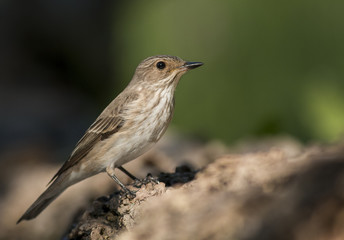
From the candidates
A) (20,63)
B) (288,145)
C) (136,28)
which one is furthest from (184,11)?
(20,63)

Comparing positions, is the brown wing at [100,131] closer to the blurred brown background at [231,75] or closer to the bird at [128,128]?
the bird at [128,128]

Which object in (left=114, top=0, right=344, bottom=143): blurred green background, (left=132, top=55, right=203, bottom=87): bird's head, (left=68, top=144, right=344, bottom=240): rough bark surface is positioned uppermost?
(left=132, top=55, right=203, bottom=87): bird's head

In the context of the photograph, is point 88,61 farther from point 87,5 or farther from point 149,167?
point 149,167

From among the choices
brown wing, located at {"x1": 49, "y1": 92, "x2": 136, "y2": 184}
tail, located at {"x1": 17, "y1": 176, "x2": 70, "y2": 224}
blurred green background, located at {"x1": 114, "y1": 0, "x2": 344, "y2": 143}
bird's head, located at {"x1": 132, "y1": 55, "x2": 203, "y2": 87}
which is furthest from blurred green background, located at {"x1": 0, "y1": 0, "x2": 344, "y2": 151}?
tail, located at {"x1": 17, "y1": 176, "x2": 70, "y2": 224}

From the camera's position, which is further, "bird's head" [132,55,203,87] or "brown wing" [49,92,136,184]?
"bird's head" [132,55,203,87]

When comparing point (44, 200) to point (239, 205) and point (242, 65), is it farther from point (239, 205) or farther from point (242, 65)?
point (242, 65)

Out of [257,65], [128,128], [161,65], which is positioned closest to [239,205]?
[128,128]

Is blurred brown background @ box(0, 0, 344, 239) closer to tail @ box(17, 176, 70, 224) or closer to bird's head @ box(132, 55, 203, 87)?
tail @ box(17, 176, 70, 224)
